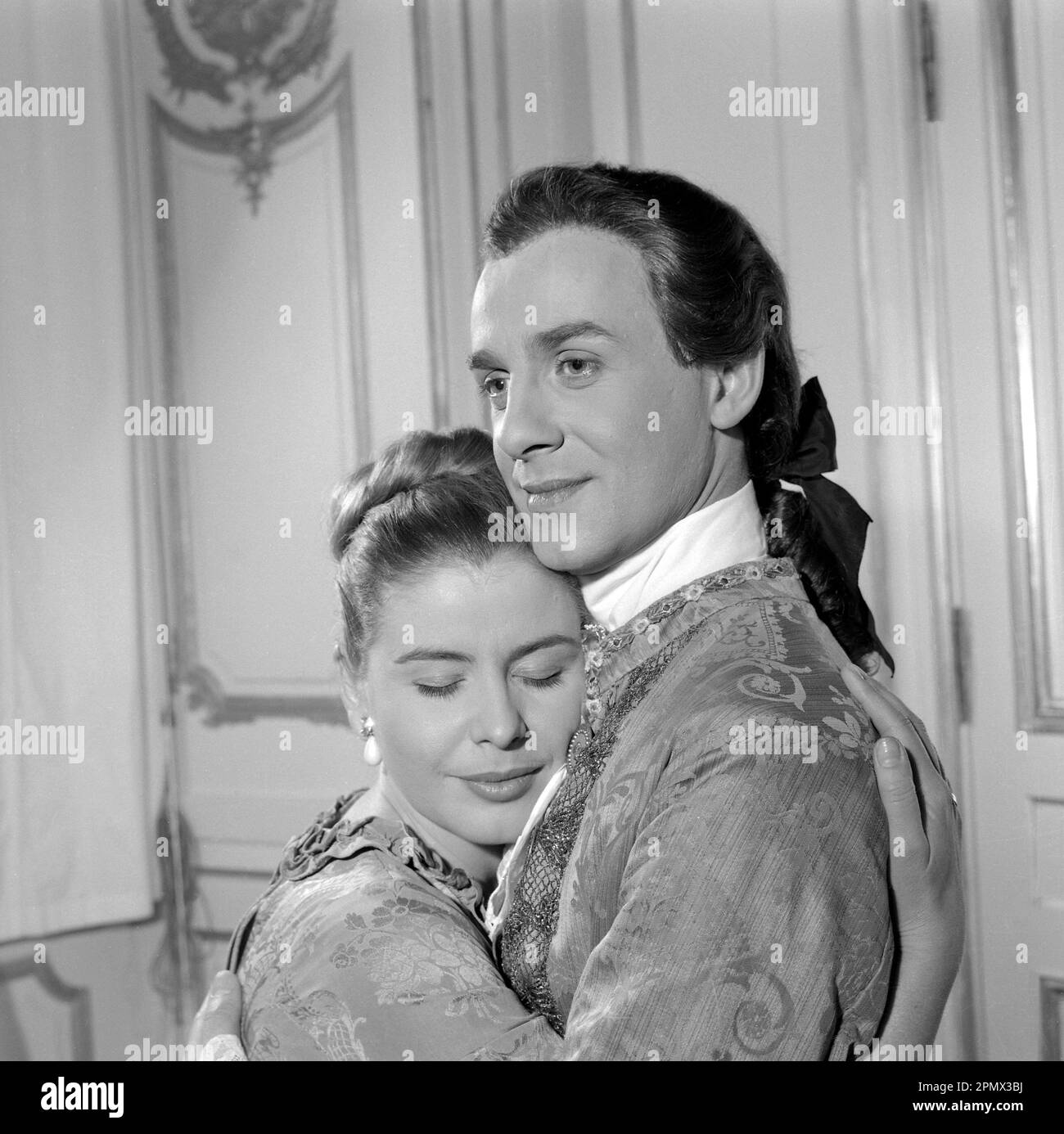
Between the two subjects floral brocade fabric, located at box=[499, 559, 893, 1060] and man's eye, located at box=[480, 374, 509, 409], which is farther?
man's eye, located at box=[480, 374, 509, 409]

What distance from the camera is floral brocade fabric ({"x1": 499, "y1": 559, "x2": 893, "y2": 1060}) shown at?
3.46 feet

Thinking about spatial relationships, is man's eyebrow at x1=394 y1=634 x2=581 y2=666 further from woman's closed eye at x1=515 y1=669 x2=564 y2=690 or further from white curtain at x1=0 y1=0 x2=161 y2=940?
white curtain at x1=0 y1=0 x2=161 y2=940

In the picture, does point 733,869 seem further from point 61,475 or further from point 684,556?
point 61,475

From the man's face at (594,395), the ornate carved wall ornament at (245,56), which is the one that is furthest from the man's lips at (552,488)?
the ornate carved wall ornament at (245,56)

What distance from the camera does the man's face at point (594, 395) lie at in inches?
51.5

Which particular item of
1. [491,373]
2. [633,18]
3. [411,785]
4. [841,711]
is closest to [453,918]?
[411,785]

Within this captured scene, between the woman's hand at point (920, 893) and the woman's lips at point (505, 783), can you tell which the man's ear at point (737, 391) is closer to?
the woman's hand at point (920, 893)

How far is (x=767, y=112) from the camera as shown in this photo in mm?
2432

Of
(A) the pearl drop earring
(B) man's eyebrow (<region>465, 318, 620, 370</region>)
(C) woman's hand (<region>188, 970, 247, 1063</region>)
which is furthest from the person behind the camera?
(A) the pearl drop earring

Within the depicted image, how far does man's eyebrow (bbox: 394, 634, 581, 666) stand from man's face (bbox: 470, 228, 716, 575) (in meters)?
0.15

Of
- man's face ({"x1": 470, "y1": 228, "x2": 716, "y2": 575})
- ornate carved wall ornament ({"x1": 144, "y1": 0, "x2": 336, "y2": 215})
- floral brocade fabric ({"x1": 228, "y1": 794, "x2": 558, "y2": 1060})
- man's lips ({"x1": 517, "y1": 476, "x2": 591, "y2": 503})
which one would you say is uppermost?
ornate carved wall ornament ({"x1": 144, "y1": 0, "x2": 336, "y2": 215})

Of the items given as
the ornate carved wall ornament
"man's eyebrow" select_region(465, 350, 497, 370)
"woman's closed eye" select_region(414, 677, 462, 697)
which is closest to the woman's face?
"woman's closed eye" select_region(414, 677, 462, 697)

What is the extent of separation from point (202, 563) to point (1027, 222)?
189cm
